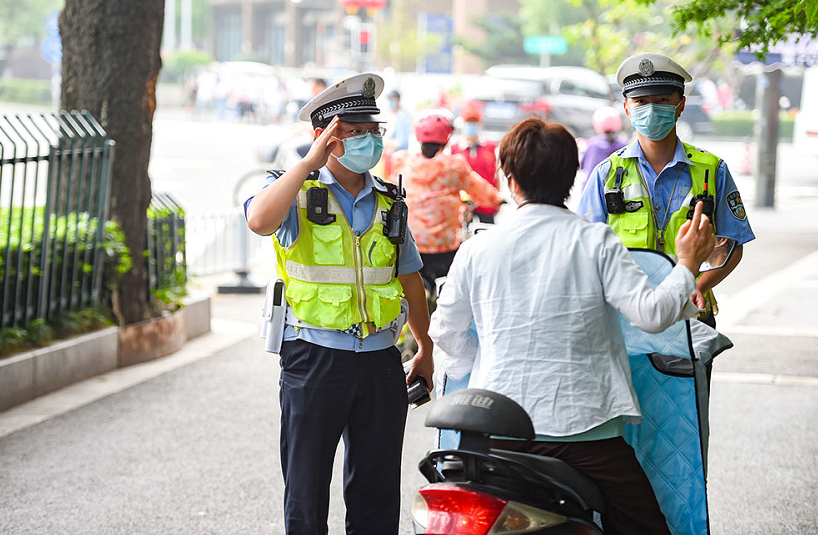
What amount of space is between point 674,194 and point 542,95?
3117 centimetres

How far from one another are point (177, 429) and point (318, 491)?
3.17 meters

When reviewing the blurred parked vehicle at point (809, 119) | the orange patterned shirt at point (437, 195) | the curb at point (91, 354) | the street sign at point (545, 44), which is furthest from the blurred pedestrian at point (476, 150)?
the street sign at point (545, 44)

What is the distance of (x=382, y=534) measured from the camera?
3.91m

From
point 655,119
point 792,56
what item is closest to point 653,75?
point 655,119

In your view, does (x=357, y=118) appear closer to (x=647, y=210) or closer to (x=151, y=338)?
(x=647, y=210)

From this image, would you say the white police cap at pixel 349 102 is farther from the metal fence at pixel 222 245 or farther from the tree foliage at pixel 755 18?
the metal fence at pixel 222 245

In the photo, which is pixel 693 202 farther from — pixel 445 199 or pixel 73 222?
pixel 73 222

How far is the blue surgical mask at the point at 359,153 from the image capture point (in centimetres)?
382

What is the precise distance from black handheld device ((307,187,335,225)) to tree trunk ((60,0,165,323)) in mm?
5213

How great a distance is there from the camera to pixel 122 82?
8.57 metres

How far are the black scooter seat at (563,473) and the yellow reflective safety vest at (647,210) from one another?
1.56 meters

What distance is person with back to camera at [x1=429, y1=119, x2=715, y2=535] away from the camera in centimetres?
300

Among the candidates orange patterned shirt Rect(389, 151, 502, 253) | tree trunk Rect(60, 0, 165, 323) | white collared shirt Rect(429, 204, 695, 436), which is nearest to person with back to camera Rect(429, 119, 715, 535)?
white collared shirt Rect(429, 204, 695, 436)

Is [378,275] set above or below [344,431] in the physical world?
above
